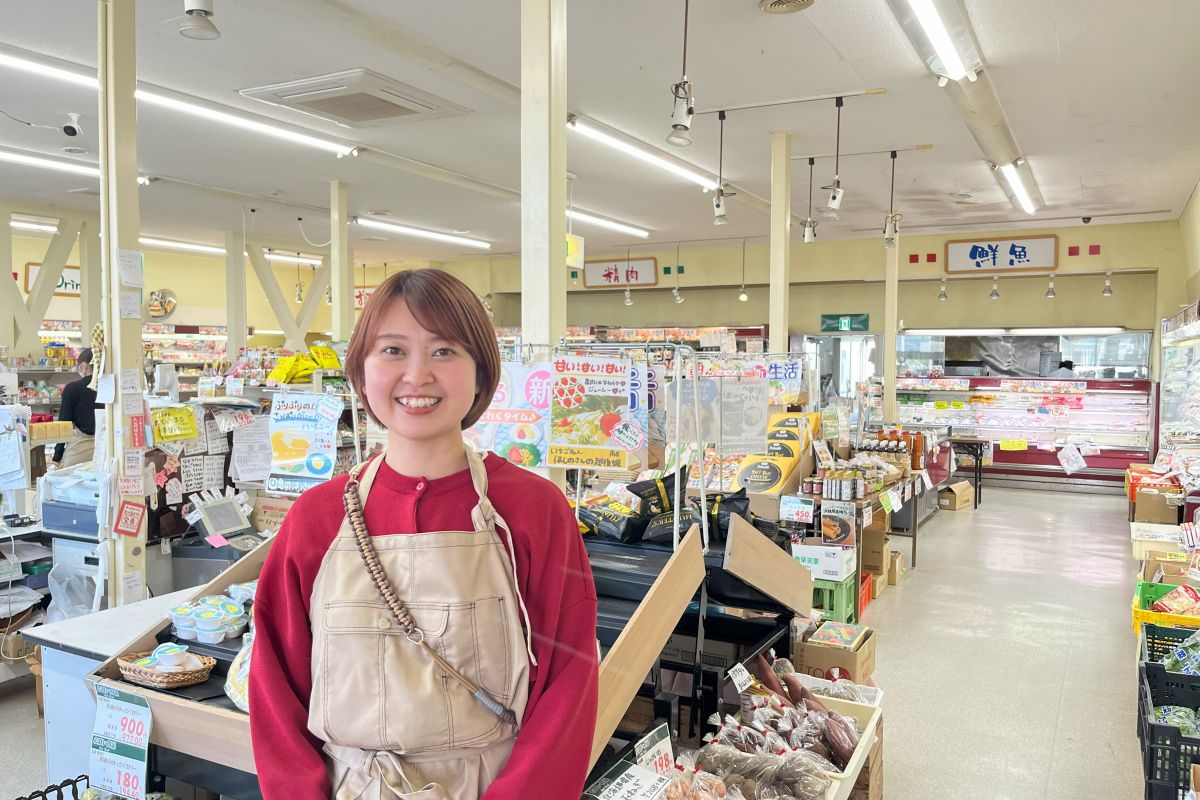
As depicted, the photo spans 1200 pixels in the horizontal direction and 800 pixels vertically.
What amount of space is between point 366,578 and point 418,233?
12.5 metres

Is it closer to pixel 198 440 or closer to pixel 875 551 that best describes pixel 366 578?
pixel 198 440

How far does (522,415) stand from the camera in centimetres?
291

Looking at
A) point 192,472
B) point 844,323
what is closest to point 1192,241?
point 844,323

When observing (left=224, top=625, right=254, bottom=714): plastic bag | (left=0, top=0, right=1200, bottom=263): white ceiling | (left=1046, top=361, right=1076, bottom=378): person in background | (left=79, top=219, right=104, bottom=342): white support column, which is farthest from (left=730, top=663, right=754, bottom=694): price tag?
(left=79, top=219, right=104, bottom=342): white support column

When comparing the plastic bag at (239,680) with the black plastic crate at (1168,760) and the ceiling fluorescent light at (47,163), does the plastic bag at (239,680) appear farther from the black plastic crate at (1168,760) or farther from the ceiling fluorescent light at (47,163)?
the ceiling fluorescent light at (47,163)

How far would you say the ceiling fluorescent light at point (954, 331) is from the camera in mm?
13117

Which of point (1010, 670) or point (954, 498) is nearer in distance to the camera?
point (1010, 670)

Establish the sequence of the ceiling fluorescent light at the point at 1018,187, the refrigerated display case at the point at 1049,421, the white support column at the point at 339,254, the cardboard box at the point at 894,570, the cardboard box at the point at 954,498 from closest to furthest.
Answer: the cardboard box at the point at 894,570 → the ceiling fluorescent light at the point at 1018,187 → the white support column at the point at 339,254 → the cardboard box at the point at 954,498 → the refrigerated display case at the point at 1049,421

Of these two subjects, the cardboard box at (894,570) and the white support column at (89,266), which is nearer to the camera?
the cardboard box at (894,570)

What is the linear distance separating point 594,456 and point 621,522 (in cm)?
31

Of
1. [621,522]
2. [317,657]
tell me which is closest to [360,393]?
[317,657]

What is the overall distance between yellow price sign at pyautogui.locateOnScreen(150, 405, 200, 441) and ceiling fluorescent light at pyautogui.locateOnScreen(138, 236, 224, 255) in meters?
11.2

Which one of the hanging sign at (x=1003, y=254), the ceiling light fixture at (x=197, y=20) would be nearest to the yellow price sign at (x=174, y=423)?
the ceiling light fixture at (x=197, y=20)

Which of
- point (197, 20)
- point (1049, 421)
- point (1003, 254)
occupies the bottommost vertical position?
point (1049, 421)
